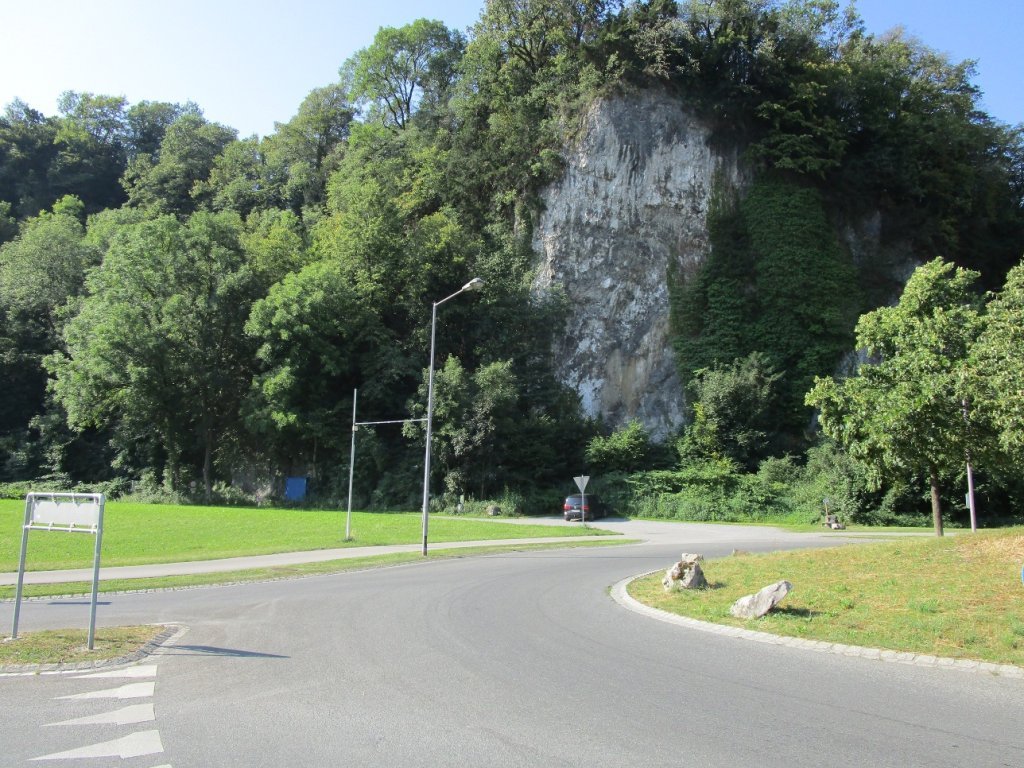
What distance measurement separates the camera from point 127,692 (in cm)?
Answer: 677

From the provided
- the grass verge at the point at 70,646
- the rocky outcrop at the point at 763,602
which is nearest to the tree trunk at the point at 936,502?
the rocky outcrop at the point at 763,602

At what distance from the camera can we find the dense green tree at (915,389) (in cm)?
2152

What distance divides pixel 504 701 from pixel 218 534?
26689mm

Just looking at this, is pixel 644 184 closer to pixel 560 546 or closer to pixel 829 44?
pixel 829 44

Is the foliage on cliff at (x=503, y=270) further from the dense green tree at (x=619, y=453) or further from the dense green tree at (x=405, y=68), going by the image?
the dense green tree at (x=405, y=68)

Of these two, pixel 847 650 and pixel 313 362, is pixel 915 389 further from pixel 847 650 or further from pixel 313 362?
pixel 313 362

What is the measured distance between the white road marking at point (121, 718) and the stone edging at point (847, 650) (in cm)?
707

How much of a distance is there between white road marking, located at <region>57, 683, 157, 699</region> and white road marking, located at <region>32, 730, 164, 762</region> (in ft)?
4.55

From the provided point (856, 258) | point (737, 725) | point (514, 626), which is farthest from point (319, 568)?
point (856, 258)

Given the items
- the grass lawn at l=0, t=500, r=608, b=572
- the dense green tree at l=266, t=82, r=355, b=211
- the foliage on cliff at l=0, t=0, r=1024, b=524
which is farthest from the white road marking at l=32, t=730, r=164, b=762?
the dense green tree at l=266, t=82, r=355, b=211

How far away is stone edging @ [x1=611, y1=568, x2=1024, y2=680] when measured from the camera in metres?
7.45

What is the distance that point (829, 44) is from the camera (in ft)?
175

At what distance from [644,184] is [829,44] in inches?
734

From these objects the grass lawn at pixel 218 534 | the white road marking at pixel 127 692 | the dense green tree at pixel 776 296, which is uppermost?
the dense green tree at pixel 776 296
